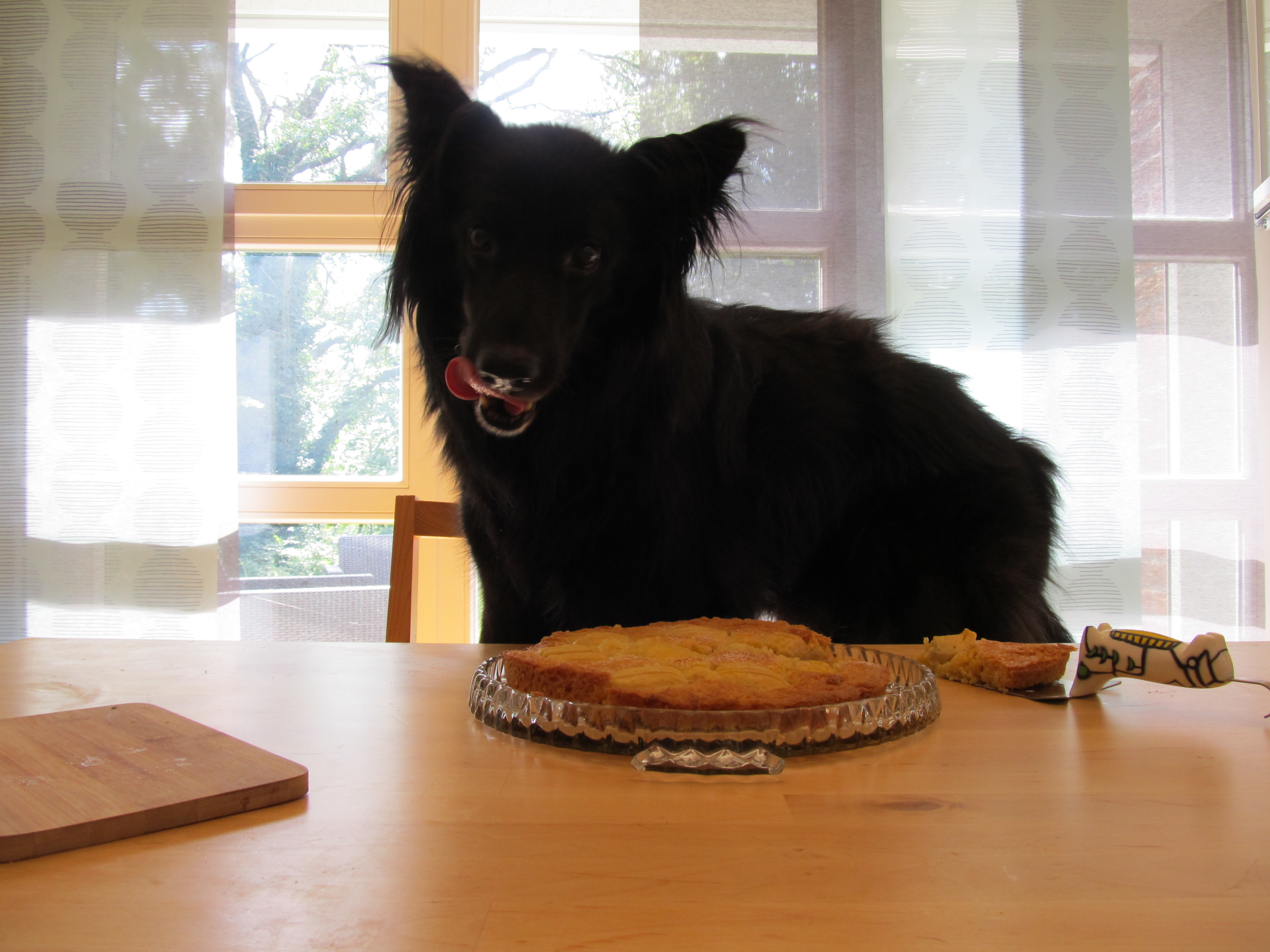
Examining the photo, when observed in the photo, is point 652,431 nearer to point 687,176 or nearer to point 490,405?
point 490,405

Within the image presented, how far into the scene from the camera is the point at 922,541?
163 cm

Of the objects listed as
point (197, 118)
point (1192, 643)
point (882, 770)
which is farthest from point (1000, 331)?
point (197, 118)

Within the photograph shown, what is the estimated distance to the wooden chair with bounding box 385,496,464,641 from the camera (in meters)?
1.65

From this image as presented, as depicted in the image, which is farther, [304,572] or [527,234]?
[304,572]

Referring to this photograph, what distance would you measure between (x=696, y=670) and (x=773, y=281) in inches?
105

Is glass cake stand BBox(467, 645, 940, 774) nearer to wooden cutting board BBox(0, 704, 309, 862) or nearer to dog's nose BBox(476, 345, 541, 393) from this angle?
wooden cutting board BBox(0, 704, 309, 862)

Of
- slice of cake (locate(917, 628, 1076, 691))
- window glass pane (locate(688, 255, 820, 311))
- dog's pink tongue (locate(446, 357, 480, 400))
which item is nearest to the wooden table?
slice of cake (locate(917, 628, 1076, 691))

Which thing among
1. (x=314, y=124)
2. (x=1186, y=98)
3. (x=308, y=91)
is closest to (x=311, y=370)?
(x=314, y=124)

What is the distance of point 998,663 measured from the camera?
848 millimetres

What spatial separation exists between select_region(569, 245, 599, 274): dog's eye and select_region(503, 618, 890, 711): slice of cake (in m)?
0.71

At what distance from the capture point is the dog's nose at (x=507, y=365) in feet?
4.11

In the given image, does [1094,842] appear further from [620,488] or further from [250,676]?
[620,488]

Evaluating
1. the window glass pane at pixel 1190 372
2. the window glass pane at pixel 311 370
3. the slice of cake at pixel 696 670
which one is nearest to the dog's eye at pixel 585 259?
the slice of cake at pixel 696 670

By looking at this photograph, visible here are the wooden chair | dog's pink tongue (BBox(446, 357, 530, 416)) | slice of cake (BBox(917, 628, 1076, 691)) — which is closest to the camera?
slice of cake (BBox(917, 628, 1076, 691))
